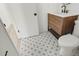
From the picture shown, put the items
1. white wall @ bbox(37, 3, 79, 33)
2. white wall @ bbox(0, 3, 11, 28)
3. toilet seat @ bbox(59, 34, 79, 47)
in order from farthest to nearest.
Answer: white wall @ bbox(37, 3, 79, 33)
white wall @ bbox(0, 3, 11, 28)
toilet seat @ bbox(59, 34, 79, 47)

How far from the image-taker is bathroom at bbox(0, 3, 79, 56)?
6.50 feet

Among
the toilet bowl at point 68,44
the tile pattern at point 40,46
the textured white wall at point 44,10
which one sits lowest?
the tile pattern at point 40,46

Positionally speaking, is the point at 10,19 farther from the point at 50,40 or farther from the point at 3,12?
the point at 50,40

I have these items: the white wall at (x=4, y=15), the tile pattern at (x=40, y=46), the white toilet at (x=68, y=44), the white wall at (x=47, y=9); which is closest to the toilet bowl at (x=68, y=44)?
the white toilet at (x=68, y=44)

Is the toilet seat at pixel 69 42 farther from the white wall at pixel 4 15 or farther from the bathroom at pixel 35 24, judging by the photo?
the white wall at pixel 4 15

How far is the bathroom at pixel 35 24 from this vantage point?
1.98 m

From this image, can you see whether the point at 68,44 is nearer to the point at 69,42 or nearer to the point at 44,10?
the point at 69,42

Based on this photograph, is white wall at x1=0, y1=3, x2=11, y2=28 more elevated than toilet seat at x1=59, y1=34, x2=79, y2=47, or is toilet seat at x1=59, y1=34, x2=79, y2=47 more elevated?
white wall at x1=0, y1=3, x2=11, y2=28

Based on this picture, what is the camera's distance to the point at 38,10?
7.83 ft

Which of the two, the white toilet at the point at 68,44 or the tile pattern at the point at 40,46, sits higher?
the white toilet at the point at 68,44

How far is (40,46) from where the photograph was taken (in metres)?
2.15

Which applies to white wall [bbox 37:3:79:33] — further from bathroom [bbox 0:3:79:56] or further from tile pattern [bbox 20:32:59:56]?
tile pattern [bbox 20:32:59:56]

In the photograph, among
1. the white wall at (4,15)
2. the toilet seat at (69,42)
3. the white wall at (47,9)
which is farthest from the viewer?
the white wall at (47,9)

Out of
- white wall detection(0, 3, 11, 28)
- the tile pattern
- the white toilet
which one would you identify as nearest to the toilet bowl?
the white toilet
